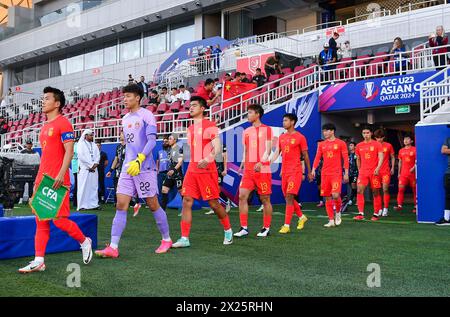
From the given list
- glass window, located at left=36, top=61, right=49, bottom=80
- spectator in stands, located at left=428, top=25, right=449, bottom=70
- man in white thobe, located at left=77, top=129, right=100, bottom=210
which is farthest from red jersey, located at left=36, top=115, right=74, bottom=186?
glass window, located at left=36, top=61, right=49, bottom=80

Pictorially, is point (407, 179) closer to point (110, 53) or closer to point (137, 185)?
point (137, 185)

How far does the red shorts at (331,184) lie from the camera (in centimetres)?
882

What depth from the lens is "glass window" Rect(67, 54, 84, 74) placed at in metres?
35.9

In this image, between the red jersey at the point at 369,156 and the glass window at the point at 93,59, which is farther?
the glass window at the point at 93,59

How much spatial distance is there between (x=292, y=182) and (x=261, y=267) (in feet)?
10.4

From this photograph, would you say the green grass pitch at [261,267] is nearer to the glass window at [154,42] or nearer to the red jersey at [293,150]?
the red jersey at [293,150]

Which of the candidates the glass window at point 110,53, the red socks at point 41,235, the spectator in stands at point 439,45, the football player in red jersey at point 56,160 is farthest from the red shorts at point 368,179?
the glass window at point 110,53

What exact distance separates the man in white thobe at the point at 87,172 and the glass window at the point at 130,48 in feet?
66.7

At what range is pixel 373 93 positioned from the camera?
14797 millimetres

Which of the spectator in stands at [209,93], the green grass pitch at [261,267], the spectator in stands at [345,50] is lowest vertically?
the green grass pitch at [261,267]

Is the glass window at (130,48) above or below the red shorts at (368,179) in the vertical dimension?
above

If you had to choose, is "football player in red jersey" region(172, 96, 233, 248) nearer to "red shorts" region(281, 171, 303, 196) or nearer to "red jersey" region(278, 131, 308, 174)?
"red shorts" region(281, 171, 303, 196)

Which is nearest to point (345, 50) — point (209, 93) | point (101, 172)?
point (209, 93)
